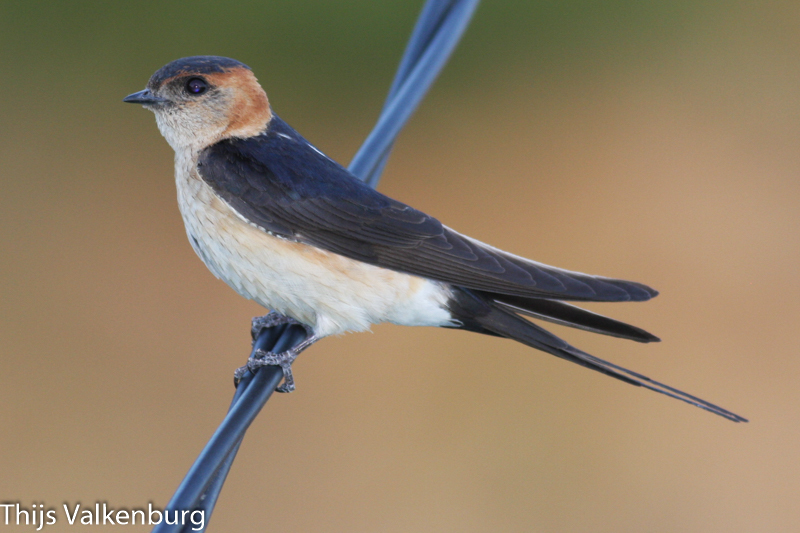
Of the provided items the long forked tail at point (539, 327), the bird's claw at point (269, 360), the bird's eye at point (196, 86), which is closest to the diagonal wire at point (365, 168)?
the bird's claw at point (269, 360)

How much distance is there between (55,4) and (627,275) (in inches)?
138

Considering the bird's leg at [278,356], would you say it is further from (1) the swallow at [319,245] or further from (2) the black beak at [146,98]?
(2) the black beak at [146,98]

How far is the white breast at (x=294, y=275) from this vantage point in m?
1.87

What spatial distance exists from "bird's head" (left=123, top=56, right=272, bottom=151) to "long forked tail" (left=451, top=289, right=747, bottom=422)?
2.30 ft

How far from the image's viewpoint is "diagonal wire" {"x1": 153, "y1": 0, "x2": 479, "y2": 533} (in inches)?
41.7

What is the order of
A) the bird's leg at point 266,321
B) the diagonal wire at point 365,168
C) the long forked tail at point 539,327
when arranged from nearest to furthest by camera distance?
the diagonal wire at point 365,168, the long forked tail at point 539,327, the bird's leg at point 266,321

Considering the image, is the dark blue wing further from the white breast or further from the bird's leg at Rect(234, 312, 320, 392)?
the bird's leg at Rect(234, 312, 320, 392)

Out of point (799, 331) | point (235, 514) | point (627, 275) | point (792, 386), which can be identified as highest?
point (627, 275)

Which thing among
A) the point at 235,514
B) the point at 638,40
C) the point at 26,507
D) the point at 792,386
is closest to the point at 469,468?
the point at 235,514

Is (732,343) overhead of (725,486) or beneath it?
overhead

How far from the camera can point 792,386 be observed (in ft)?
12.7

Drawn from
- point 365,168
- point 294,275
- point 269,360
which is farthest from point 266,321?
point 365,168

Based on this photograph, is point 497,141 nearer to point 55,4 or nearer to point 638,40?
point 638,40

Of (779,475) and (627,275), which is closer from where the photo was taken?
(779,475)
